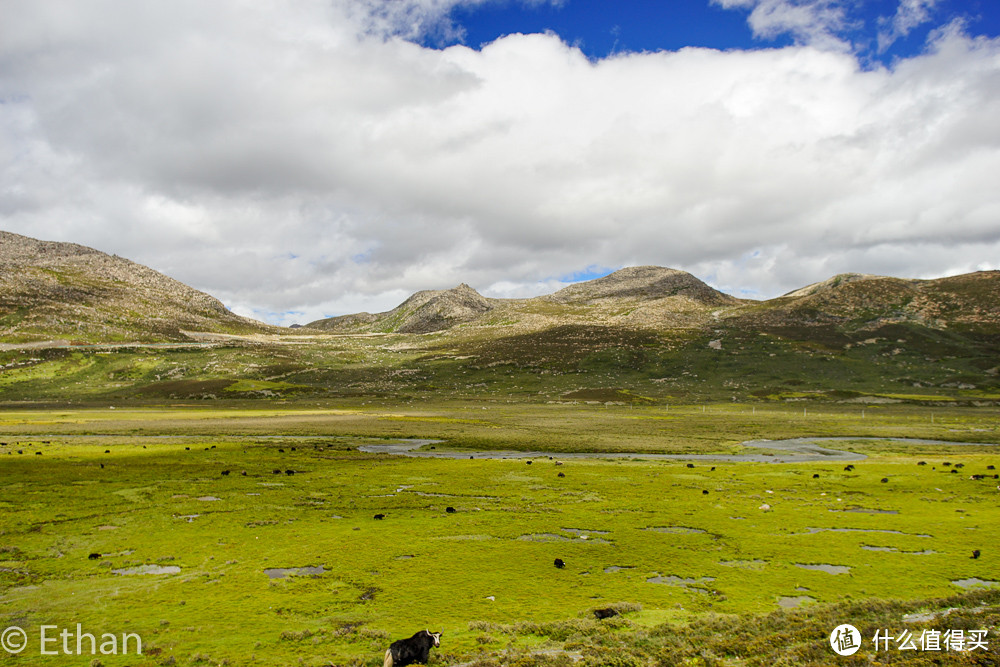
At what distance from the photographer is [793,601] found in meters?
16.2

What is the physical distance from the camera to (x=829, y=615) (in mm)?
15008

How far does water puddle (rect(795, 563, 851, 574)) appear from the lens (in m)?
18.7

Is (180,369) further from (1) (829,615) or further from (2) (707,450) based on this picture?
(1) (829,615)

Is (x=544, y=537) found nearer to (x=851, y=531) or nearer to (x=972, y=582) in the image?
(x=851, y=531)

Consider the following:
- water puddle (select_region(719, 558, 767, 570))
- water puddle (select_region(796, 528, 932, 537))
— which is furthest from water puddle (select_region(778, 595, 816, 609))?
water puddle (select_region(796, 528, 932, 537))

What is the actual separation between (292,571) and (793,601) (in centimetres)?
1652

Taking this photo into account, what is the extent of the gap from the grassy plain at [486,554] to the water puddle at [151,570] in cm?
13

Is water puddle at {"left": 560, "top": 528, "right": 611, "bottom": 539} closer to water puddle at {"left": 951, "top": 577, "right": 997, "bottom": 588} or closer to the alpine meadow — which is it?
the alpine meadow

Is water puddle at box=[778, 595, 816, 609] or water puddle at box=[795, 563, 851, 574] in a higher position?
water puddle at box=[778, 595, 816, 609]

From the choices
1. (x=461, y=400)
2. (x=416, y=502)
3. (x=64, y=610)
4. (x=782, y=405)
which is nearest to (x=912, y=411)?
(x=782, y=405)

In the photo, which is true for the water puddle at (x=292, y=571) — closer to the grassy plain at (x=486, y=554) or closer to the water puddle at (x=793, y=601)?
the grassy plain at (x=486, y=554)

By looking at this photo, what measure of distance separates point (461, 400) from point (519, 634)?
136 metres

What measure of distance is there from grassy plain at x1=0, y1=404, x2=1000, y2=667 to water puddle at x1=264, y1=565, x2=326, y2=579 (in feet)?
1.05

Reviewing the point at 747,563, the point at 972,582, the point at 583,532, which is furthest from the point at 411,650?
the point at 972,582
